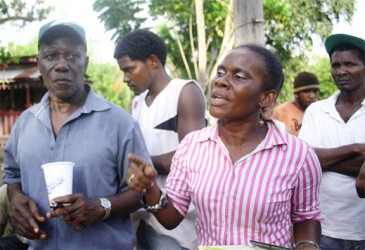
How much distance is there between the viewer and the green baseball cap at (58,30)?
237 cm

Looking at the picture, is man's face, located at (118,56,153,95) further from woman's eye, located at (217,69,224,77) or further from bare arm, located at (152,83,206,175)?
woman's eye, located at (217,69,224,77)

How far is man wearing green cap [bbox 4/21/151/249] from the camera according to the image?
224cm

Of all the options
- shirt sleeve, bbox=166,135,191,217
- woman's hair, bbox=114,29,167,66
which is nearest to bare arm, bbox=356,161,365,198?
shirt sleeve, bbox=166,135,191,217

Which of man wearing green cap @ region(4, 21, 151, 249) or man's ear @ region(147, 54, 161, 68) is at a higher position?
man's ear @ region(147, 54, 161, 68)

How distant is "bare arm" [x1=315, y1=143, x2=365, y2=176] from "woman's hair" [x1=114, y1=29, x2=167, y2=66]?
1.26 m

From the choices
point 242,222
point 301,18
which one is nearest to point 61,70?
point 242,222

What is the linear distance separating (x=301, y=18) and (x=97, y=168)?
1253 cm

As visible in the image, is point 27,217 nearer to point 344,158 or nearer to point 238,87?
point 238,87

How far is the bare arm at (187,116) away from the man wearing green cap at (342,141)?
2.32 ft

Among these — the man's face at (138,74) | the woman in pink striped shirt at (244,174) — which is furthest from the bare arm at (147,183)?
the man's face at (138,74)

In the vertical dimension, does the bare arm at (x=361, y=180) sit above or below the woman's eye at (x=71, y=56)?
below

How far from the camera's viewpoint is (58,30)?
7.82ft

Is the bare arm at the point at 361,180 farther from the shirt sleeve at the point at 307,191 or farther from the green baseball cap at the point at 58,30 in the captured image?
the green baseball cap at the point at 58,30

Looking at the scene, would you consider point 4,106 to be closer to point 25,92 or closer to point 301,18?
point 25,92
